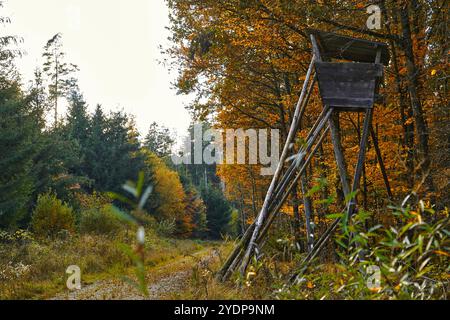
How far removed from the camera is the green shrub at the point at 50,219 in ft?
55.3

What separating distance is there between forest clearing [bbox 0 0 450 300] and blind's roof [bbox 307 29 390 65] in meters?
0.04

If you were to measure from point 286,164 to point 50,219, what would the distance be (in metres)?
8.90

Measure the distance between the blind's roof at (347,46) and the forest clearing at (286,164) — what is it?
4cm

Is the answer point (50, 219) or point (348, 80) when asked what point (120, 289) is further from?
point (50, 219)

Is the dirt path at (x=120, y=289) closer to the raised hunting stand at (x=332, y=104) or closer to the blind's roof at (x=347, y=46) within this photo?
the raised hunting stand at (x=332, y=104)

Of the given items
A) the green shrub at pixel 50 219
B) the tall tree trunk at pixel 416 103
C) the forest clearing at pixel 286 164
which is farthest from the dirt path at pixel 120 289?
the green shrub at pixel 50 219

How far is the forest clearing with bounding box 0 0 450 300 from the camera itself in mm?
4031

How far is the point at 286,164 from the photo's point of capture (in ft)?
→ 51.6

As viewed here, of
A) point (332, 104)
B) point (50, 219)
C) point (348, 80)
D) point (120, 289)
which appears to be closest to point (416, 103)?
point (348, 80)

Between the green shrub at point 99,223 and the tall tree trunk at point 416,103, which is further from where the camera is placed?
the green shrub at point 99,223

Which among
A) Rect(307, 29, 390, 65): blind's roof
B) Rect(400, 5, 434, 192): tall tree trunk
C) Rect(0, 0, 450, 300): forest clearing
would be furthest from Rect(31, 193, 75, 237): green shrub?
Rect(400, 5, 434, 192): tall tree trunk

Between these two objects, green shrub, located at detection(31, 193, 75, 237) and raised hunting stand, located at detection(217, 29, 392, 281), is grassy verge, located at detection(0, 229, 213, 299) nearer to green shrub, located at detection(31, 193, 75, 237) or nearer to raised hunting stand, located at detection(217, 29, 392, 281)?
green shrub, located at detection(31, 193, 75, 237)
